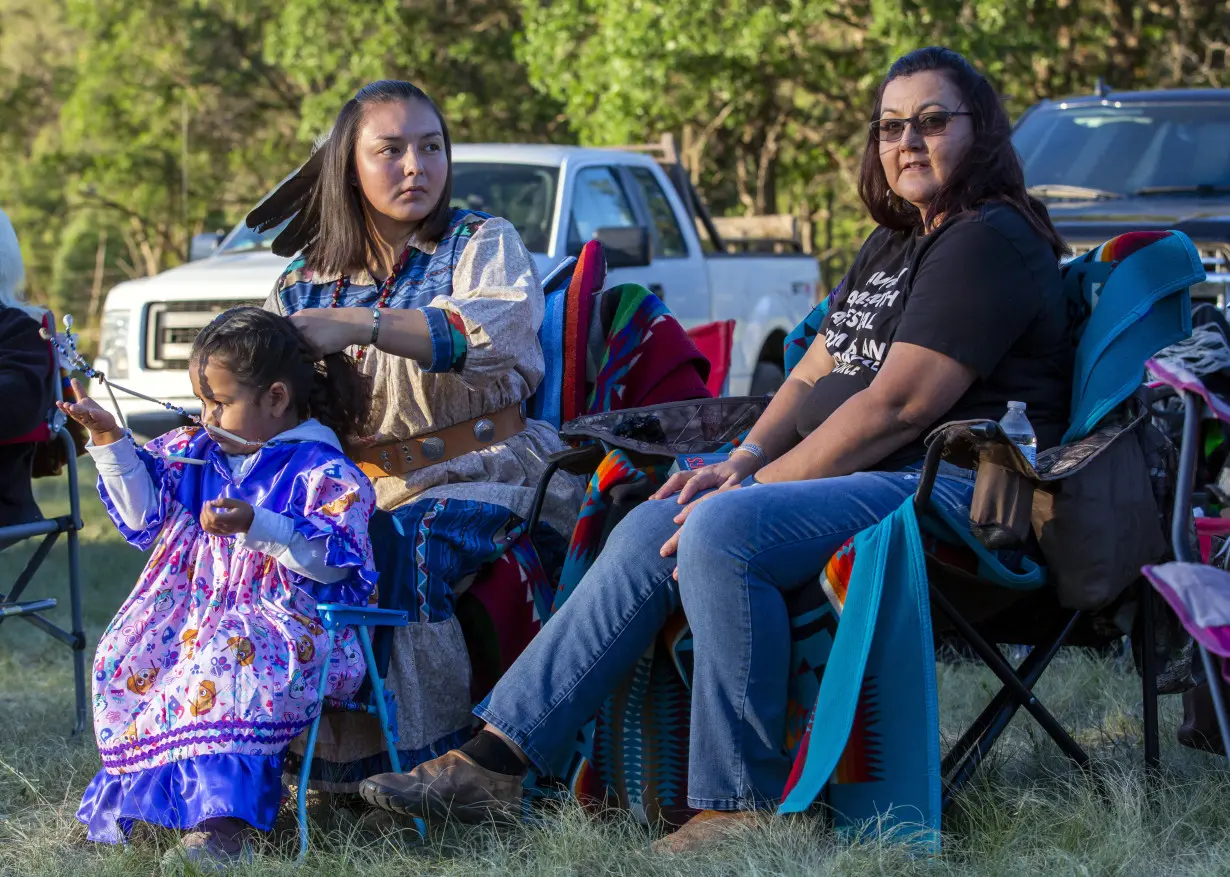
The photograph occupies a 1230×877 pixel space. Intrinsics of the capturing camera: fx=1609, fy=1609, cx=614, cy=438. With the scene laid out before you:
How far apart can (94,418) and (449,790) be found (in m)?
0.98

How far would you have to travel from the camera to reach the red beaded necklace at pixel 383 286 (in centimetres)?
376

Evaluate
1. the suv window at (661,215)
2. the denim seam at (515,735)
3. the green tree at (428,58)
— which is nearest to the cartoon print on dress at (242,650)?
the denim seam at (515,735)

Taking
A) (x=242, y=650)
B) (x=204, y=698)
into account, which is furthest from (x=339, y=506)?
(x=204, y=698)

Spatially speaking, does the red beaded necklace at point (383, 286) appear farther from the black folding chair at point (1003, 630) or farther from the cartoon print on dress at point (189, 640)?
the black folding chair at point (1003, 630)

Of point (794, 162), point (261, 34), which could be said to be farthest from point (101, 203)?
point (794, 162)

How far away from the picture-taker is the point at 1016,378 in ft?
10.6

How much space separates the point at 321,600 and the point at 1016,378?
57.4 inches

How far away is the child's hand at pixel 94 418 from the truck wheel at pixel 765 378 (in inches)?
255

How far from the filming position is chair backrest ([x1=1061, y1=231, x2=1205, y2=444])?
3.11m

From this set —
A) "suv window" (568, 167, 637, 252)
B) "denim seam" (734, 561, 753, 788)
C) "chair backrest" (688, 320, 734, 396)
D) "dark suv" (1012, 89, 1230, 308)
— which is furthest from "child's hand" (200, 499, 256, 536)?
"suv window" (568, 167, 637, 252)

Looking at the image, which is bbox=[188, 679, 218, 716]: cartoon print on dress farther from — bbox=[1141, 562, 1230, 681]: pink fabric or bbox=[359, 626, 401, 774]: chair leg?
bbox=[1141, 562, 1230, 681]: pink fabric

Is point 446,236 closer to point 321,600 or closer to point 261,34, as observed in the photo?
point 321,600

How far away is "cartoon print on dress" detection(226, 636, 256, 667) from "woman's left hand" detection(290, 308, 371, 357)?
0.65 metres

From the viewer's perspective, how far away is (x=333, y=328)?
11.2 ft
